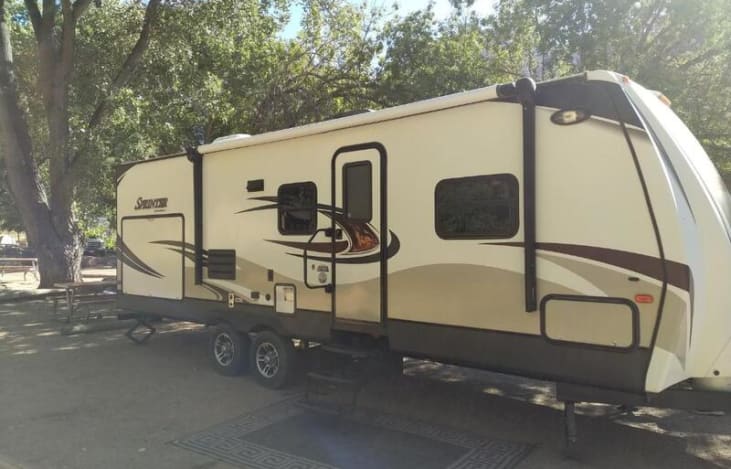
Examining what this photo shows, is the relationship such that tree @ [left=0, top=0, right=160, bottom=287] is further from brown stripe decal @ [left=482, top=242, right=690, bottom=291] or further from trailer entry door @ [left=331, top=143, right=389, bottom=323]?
brown stripe decal @ [left=482, top=242, right=690, bottom=291]

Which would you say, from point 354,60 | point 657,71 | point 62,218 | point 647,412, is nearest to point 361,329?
point 647,412

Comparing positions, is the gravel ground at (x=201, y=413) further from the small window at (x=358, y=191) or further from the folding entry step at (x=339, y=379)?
the small window at (x=358, y=191)

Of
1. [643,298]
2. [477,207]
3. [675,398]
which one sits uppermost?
[477,207]

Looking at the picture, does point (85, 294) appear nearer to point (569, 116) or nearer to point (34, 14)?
point (34, 14)

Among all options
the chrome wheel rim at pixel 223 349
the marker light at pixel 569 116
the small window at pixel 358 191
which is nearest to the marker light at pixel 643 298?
the marker light at pixel 569 116

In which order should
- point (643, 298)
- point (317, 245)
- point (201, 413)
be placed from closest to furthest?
point (643, 298), point (201, 413), point (317, 245)

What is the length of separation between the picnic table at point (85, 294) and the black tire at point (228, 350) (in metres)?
4.40

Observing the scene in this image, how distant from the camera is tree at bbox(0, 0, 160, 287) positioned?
13.7 metres

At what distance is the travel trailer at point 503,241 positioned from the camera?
3.93 metres

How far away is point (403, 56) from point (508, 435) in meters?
10.0

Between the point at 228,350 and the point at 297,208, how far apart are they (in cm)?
222

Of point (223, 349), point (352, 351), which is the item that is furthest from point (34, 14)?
point (352, 351)

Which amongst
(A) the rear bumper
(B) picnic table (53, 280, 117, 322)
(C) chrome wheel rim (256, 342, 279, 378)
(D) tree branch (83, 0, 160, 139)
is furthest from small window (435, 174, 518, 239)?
(D) tree branch (83, 0, 160, 139)

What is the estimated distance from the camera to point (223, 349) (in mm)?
7395
